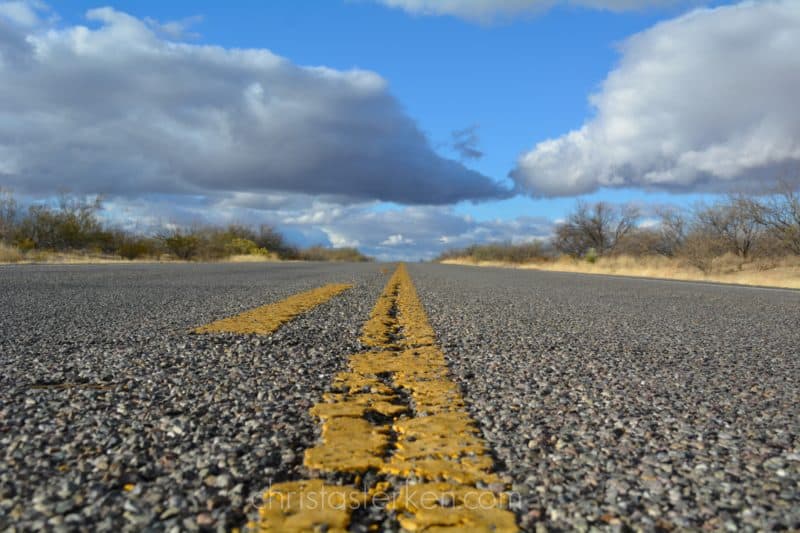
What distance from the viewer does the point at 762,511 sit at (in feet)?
3.72

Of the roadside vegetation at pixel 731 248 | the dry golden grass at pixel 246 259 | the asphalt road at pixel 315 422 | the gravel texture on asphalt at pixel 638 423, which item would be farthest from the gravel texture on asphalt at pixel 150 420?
the dry golden grass at pixel 246 259

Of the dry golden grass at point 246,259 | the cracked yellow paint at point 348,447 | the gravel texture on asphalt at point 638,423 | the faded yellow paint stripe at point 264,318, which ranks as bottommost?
the gravel texture on asphalt at point 638,423

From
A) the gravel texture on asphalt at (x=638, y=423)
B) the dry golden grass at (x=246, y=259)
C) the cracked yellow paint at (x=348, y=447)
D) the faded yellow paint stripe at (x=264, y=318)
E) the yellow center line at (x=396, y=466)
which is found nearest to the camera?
the yellow center line at (x=396, y=466)

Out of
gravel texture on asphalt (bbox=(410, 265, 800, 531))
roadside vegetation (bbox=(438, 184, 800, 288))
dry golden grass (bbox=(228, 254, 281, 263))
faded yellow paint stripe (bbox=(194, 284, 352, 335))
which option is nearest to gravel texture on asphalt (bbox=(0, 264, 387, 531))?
faded yellow paint stripe (bbox=(194, 284, 352, 335))

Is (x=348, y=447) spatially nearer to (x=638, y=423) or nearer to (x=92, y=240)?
(x=638, y=423)

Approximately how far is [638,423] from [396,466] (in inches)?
32.8

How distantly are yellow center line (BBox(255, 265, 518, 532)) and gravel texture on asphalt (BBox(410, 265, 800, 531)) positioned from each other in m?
0.07

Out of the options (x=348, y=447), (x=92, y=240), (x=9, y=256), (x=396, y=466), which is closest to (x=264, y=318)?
(x=348, y=447)

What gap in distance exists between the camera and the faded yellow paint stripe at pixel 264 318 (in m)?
3.39

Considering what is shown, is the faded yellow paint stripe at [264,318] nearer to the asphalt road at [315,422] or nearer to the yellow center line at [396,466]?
the asphalt road at [315,422]

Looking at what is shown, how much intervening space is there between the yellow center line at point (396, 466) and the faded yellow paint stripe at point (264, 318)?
140cm

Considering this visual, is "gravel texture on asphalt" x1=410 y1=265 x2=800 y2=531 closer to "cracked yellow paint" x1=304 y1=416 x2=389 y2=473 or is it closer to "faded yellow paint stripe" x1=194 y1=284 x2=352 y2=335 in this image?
"cracked yellow paint" x1=304 y1=416 x2=389 y2=473

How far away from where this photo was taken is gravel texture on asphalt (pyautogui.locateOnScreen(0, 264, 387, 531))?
42.8 inches

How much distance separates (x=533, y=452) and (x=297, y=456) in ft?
1.90
